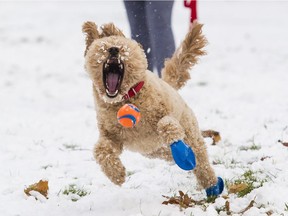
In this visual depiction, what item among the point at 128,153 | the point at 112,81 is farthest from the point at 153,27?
the point at 112,81

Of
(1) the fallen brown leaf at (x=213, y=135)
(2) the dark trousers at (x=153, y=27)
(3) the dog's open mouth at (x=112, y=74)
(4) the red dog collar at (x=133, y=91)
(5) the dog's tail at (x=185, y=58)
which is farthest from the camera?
(2) the dark trousers at (x=153, y=27)

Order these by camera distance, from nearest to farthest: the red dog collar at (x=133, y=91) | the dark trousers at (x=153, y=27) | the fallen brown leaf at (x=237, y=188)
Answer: the red dog collar at (x=133, y=91), the fallen brown leaf at (x=237, y=188), the dark trousers at (x=153, y=27)

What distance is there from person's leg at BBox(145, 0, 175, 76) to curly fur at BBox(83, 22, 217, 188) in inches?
55.1

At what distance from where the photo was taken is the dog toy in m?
2.40

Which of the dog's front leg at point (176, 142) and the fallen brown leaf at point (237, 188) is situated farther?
the fallen brown leaf at point (237, 188)

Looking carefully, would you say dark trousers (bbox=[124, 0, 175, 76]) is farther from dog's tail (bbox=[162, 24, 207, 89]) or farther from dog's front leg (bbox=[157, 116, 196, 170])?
dog's front leg (bbox=[157, 116, 196, 170])

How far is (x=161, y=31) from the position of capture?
443 centimetres

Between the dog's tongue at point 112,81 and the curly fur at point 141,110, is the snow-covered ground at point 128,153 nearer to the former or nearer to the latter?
the curly fur at point 141,110

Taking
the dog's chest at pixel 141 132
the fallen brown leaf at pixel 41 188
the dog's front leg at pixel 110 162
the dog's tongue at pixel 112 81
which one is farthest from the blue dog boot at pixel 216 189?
the fallen brown leaf at pixel 41 188

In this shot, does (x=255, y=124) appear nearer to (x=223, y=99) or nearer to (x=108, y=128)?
(x=223, y=99)

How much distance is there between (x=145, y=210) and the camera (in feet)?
8.05

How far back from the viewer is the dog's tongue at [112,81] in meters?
2.42

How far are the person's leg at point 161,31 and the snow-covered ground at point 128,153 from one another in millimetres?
735

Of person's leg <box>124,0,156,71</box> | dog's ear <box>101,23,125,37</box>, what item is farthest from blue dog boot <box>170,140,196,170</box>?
person's leg <box>124,0,156,71</box>
